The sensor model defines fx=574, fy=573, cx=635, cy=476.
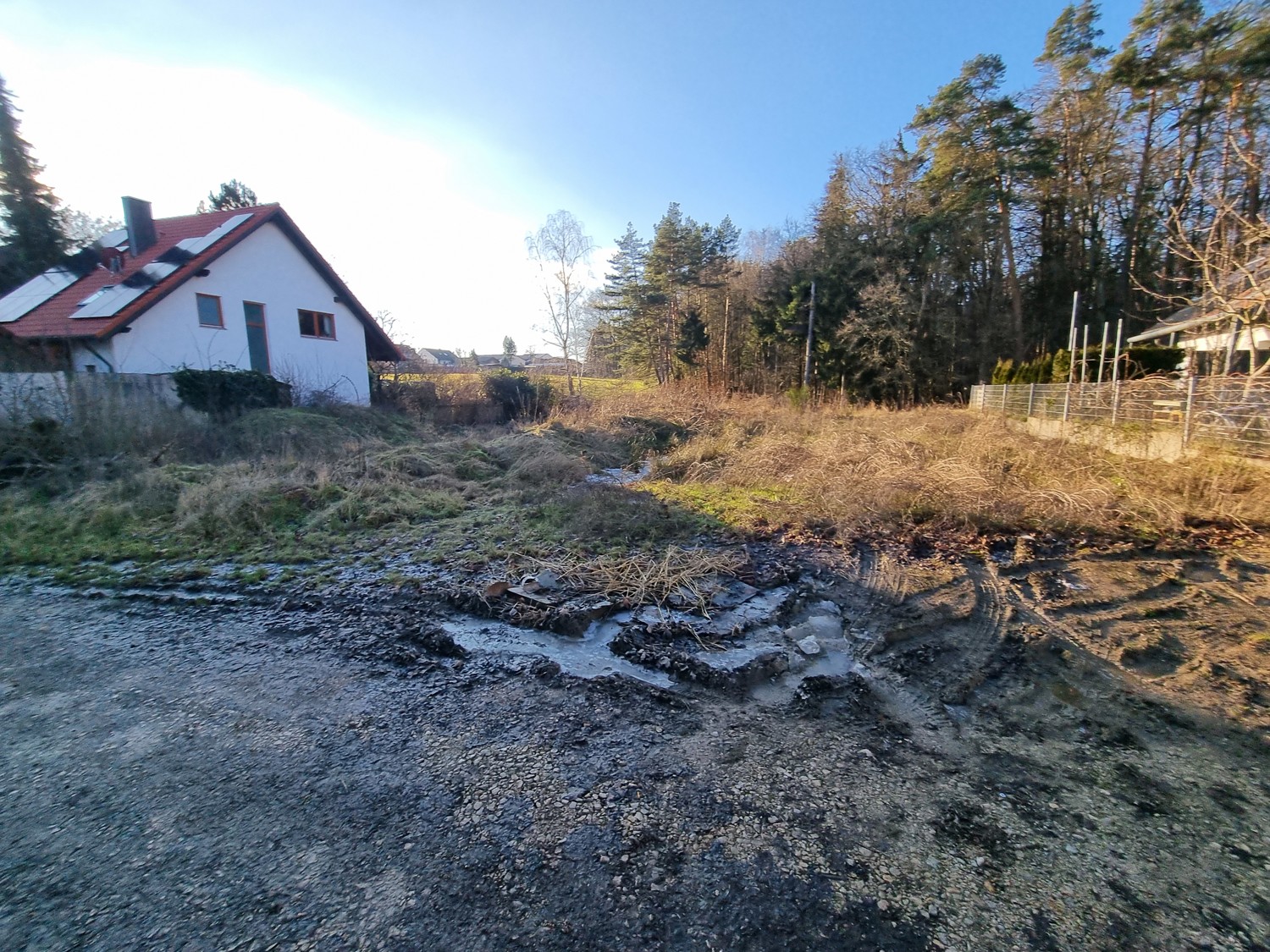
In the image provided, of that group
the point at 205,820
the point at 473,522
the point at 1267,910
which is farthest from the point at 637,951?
the point at 473,522

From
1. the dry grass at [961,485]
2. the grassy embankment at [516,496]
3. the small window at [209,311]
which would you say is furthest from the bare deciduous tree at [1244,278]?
the small window at [209,311]

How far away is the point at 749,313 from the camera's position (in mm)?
31891

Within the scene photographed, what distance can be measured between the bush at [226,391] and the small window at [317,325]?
383 centimetres

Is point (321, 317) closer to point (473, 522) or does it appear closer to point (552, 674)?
point (473, 522)

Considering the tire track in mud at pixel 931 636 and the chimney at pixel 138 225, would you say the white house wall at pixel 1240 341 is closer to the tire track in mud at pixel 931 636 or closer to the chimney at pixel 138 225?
the tire track in mud at pixel 931 636

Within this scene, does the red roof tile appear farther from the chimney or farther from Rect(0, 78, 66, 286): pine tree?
Rect(0, 78, 66, 286): pine tree

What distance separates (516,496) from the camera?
9.59m

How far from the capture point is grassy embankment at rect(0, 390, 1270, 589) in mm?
7180

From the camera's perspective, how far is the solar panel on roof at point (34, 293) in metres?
15.6

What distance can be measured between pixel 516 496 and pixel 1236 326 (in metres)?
13.9

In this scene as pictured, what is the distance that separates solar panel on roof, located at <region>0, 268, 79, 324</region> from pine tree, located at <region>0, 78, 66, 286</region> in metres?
0.77

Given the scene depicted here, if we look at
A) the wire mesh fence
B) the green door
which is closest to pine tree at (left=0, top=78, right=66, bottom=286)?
the green door

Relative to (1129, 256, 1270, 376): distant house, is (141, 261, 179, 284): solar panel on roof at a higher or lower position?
higher

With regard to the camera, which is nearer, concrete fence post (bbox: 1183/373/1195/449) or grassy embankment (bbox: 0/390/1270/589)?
grassy embankment (bbox: 0/390/1270/589)
